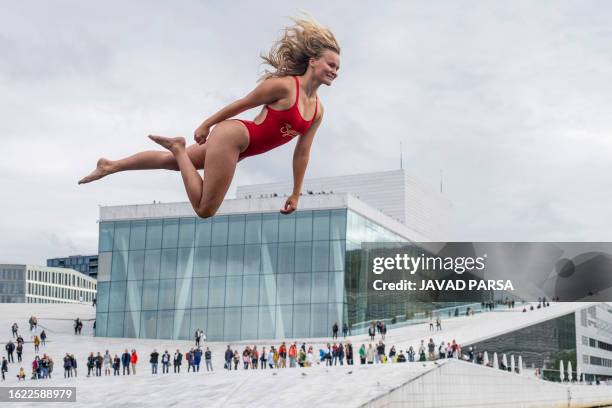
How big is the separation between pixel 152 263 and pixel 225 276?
25.4 feet

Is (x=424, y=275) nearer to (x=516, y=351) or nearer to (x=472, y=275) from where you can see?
(x=472, y=275)

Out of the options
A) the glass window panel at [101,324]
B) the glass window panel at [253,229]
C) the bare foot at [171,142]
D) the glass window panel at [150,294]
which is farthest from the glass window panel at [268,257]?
the bare foot at [171,142]

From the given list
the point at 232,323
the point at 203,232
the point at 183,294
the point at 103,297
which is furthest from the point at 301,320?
the point at 103,297

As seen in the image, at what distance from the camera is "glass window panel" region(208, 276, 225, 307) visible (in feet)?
253

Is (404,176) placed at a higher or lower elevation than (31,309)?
higher

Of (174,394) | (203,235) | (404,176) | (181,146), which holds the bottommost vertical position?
(174,394)

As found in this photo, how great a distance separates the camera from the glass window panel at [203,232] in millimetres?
79188

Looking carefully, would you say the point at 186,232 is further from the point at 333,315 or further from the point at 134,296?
the point at 333,315

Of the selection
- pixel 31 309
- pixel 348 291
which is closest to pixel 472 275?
pixel 348 291

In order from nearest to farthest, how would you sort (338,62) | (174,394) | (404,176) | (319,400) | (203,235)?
(338,62) → (319,400) → (174,394) → (203,235) → (404,176)

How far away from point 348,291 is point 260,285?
7.66 meters

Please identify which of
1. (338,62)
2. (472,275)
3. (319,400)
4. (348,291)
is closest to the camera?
(338,62)

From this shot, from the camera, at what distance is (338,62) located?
7.34m

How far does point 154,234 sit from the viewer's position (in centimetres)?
8181
